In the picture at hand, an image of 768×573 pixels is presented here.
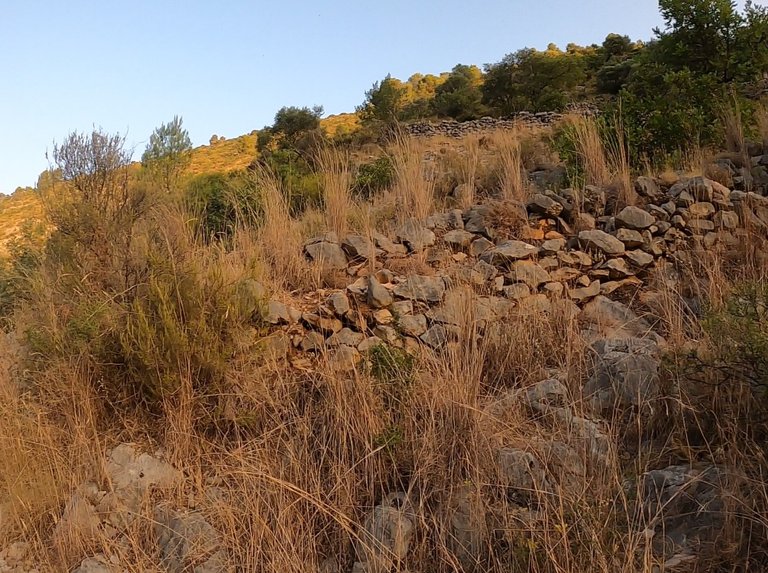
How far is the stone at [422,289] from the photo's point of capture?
4250mm

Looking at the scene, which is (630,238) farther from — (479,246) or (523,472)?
(523,472)

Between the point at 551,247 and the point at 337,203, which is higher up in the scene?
Answer: the point at 337,203

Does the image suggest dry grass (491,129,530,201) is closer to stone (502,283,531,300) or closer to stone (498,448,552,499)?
stone (502,283,531,300)

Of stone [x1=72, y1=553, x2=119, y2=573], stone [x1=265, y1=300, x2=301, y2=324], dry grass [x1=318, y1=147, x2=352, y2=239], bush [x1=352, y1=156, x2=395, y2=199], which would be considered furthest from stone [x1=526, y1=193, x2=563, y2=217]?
stone [x1=72, y1=553, x2=119, y2=573]

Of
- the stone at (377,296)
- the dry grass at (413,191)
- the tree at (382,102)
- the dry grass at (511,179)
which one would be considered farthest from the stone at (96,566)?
the tree at (382,102)

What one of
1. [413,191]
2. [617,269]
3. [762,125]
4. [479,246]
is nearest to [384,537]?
[479,246]

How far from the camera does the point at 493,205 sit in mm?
5418

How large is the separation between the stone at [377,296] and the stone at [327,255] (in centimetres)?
62

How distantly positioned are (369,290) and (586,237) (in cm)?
198

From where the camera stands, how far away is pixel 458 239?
512cm

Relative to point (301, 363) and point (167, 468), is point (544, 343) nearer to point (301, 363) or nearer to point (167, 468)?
point (301, 363)

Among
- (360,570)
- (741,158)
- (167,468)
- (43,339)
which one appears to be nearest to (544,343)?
(360,570)

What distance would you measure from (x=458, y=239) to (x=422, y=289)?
1.00 m

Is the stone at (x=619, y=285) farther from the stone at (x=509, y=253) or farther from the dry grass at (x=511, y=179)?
the dry grass at (x=511, y=179)
